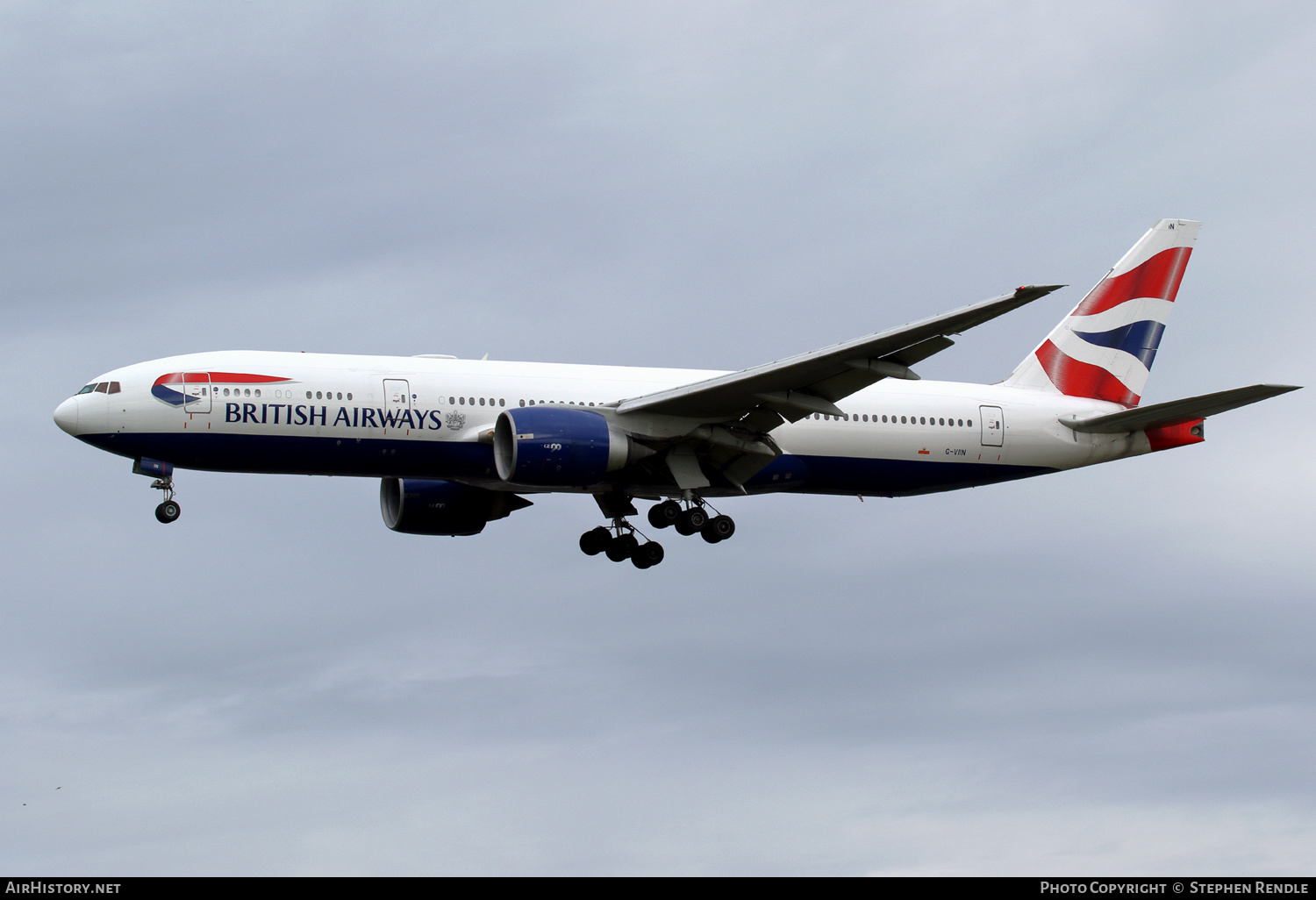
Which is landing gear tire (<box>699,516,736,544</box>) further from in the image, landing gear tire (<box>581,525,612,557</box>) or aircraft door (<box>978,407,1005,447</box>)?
aircraft door (<box>978,407,1005,447</box>)

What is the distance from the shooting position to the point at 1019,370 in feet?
147

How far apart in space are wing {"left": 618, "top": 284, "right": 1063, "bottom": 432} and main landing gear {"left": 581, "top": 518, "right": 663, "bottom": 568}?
5.11 meters

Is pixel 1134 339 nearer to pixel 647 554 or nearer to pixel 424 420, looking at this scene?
pixel 647 554

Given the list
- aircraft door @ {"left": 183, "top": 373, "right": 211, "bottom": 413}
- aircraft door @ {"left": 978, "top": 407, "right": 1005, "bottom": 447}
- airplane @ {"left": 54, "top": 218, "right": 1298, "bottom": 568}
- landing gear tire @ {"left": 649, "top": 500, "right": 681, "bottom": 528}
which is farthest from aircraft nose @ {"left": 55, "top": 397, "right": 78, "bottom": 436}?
aircraft door @ {"left": 978, "top": 407, "right": 1005, "bottom": 447}

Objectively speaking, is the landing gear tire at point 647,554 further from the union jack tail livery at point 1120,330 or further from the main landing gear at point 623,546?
the union jack tail livery at point 1120,330

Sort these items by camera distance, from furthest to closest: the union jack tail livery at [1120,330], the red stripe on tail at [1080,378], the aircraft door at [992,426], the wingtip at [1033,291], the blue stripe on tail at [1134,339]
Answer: the blue stripe on tail at [1134,339] → the union jack tail livery at [1120,330] → the red stripe on tail at [1080,378] → the aircraft door at [992,426] → the wingtip at [1033,291]

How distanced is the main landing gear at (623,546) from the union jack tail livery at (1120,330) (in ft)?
35.8

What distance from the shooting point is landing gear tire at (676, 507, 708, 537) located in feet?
132

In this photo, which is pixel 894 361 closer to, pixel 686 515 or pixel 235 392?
pixel 686 515

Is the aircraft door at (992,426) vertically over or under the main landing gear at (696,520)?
over

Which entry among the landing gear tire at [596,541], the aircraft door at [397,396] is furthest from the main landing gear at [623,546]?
the aircraft door at [397,396]

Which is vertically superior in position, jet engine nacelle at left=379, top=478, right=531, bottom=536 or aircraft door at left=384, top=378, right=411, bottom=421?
jet engine nacelle at left=379, top=478, right=531, bottom=536

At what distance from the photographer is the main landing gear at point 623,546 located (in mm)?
43031
